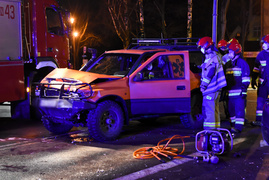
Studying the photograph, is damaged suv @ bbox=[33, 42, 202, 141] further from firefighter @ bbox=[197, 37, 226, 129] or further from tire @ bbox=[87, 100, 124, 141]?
firefighter @ bbox=[197, 37, 226, 129]

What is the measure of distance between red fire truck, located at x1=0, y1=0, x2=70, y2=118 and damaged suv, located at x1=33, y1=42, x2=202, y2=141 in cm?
137

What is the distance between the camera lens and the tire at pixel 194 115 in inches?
309

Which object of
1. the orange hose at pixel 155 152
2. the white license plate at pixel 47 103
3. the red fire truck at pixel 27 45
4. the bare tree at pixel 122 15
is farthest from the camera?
the bare tree at pixel 122 15

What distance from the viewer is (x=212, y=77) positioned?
649cm

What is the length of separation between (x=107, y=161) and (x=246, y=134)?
334 centimetres

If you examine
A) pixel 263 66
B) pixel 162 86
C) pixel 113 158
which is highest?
pixel 263 66

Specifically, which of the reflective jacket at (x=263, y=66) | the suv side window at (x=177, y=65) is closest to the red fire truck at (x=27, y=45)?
the suv side window at (x=177, y=65)

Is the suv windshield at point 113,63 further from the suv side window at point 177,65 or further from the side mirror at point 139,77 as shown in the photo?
the suv side window at point 177,65

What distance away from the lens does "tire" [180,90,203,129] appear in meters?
7.84

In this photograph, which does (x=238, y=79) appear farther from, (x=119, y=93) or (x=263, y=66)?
(x=119, y=93)

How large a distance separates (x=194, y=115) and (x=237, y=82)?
3.77ft

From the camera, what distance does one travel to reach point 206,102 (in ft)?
21.2

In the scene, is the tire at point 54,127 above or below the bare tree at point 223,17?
below

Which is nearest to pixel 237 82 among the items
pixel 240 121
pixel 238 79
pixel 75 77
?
pixel 238 79
